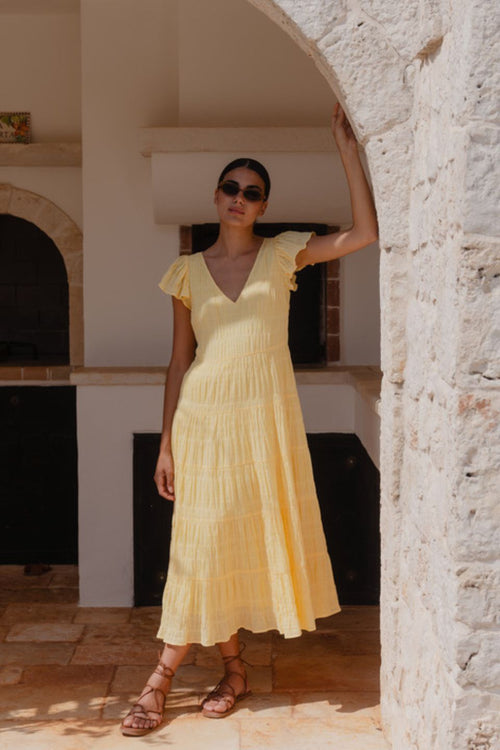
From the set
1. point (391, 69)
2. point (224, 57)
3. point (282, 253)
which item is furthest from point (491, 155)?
point (224, 57)

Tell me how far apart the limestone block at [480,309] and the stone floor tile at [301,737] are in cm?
169

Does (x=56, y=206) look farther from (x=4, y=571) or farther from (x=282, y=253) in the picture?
(x=282, y=253)

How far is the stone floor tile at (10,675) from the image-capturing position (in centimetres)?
426

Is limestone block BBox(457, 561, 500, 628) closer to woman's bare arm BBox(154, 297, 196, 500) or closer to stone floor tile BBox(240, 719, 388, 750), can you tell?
stone floor tile BBox(240, 719, 388, 750)

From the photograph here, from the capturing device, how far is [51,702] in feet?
13.3

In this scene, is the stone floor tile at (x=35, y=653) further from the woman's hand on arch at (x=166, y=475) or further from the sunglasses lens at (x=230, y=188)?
the sunglasses lens at (x=230, y=188)

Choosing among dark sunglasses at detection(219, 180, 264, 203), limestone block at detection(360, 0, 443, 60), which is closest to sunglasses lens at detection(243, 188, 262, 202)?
dark sunglasses at detection(219, 180, 264, 203)

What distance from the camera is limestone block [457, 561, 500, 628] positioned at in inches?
101

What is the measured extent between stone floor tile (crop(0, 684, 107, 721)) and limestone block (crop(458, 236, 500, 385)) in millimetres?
2228

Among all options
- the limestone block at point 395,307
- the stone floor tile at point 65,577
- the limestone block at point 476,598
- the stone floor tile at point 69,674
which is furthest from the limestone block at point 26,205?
the limestone block at point 476,598

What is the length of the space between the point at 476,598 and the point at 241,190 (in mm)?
1808

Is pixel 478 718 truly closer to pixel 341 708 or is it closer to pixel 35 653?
pixel 341 708

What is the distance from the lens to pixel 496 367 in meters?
2.54

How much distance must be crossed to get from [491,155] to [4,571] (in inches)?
179
